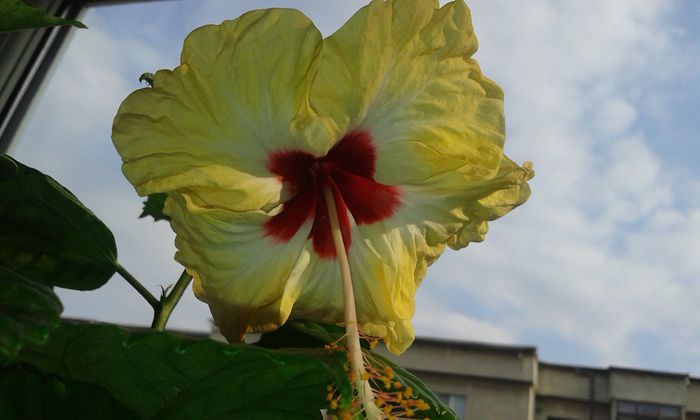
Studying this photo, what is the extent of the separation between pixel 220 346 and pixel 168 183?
123 millimetres

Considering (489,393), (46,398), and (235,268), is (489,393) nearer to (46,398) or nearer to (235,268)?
(235,268)

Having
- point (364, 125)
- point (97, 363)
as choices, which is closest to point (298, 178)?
point (364, 125)

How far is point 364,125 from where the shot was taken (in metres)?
0.43

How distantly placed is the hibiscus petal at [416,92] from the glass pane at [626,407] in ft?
31.3

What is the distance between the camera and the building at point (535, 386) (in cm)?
849

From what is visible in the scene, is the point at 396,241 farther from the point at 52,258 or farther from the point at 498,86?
the point at 52,258

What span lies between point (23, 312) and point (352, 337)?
0.57ft

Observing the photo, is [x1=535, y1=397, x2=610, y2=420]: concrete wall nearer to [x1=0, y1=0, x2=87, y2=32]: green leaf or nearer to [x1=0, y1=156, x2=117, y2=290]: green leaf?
[x1=0, y1=156, x2=117, y2=290]: green leaf

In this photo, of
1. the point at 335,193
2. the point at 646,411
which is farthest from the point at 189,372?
the point at 646,411

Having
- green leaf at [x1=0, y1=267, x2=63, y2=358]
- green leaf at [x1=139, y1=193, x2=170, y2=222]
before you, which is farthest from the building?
green leaf at [x1=0, y1=267, x2=63, y2=358]

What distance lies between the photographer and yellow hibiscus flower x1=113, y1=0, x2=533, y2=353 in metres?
0.36

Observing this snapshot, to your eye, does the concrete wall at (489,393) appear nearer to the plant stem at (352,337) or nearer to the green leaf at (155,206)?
the green leaf at (155,206)

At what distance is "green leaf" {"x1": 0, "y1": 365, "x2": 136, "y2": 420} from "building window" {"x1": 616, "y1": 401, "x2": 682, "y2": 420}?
31.7 ft

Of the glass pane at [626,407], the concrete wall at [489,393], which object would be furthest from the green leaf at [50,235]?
the glass pane at [626,407]
